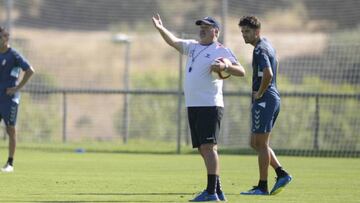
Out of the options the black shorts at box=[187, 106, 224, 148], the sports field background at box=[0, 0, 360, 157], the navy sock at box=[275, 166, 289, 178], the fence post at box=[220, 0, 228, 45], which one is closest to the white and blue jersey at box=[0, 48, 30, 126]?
the navy sock at box=[275, 166, 289, 178]

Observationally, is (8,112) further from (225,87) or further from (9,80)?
(225,87)

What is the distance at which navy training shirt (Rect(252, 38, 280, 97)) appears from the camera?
14109 mm

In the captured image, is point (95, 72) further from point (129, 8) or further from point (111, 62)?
point (129, 8)

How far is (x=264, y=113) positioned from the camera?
14227 millimetres

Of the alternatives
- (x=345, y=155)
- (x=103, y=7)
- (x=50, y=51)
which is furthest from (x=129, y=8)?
(x=50, y=51)

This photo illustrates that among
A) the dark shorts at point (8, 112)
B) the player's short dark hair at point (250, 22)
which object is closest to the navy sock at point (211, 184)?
the player's short dark hair at point (250, 22)

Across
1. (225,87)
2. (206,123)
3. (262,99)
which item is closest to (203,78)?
(206,123)

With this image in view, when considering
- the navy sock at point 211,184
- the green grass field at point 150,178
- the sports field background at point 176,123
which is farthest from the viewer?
the sports field background at point 176,123

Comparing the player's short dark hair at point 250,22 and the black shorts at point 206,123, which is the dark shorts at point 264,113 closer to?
the player's short dark hair at point 250,22

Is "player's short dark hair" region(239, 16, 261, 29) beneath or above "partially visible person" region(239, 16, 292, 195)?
above

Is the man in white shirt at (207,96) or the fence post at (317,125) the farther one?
the fence post at (317,125)

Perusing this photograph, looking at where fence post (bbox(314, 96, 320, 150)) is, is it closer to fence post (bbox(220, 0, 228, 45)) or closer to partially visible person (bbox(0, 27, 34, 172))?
fence post (bbox(220, 0, 228, 45))

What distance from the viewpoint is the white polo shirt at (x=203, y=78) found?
42.4ft

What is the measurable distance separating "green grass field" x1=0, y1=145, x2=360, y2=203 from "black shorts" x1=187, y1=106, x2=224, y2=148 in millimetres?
823
